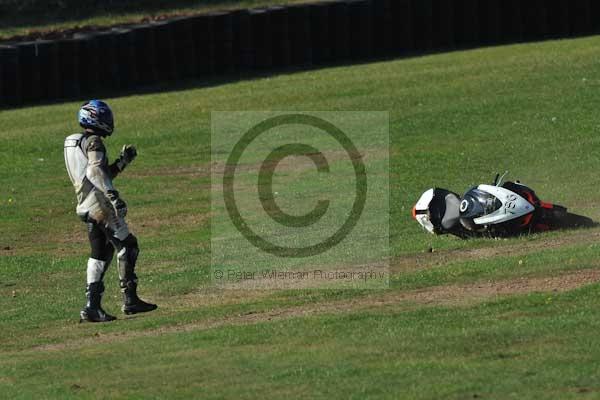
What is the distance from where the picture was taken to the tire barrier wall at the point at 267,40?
29.6m

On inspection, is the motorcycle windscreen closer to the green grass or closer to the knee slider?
the knee slider

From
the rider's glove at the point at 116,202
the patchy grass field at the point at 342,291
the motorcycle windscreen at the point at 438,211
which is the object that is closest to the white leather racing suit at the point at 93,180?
the rider's glove at the point at 116,202

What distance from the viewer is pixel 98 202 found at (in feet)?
44.5

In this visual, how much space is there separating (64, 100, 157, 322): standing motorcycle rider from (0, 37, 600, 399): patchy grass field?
1.60ft

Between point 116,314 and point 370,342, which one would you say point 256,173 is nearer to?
point 116,314

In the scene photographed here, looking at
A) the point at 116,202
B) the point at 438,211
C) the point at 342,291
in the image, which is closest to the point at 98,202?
the point at 116,202

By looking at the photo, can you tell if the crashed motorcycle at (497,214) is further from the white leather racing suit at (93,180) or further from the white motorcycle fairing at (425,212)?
the white leather racing suit at (93,180)

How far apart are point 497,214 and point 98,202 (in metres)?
5.39

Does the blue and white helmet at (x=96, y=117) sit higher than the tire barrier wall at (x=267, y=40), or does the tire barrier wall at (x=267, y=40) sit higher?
the tire barrier wall at (x=267, y=40)

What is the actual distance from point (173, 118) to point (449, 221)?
13.4 meters

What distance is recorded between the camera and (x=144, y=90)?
31156mm

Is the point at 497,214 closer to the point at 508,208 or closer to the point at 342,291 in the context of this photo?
the point at 508,208

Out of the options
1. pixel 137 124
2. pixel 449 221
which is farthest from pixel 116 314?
pixel 137 124

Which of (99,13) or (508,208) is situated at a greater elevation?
(99,13)
